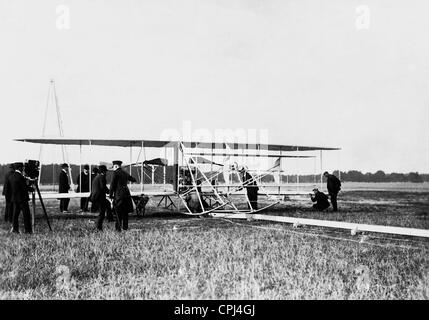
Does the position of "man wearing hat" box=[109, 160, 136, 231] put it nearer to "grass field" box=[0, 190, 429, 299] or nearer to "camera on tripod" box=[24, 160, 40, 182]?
"grass field" box=[0, 190, 429, 299]

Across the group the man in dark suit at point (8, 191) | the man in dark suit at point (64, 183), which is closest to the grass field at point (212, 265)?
the man in dark suit at point (8, 191)

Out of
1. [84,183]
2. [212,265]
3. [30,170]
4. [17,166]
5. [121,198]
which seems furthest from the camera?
[84,183]

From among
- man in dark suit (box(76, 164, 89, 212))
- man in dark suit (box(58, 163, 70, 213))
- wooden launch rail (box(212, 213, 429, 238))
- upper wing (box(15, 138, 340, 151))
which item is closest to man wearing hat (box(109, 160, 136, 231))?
wooden launch rail (box(212, 213, 429, 238))

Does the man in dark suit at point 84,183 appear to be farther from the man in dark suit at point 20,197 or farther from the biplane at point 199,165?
the man in dark suit at point 20,197

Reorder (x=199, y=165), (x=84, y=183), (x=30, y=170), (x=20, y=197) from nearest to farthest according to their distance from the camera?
(x=20, y=197)
(x=30, y=170)
(x=199, y=165)
(x=84, y=183)

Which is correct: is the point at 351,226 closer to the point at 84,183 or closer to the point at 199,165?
the point at 199,165

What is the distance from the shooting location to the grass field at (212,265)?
17.4ft

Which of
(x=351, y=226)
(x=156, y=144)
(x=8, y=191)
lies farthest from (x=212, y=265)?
(x=156, y=144)

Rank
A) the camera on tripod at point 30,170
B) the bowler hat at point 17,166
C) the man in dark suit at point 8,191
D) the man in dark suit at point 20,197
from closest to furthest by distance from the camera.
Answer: the man in dark suit at point 20,197 → the camera on tripod at point 30,170 → the bowler hat at point 17,166 → the man in dark suit at point 8,191

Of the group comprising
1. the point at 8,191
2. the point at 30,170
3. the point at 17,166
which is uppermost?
the point at 17,166

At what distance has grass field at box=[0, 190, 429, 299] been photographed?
5.31 m

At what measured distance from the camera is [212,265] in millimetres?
6789
